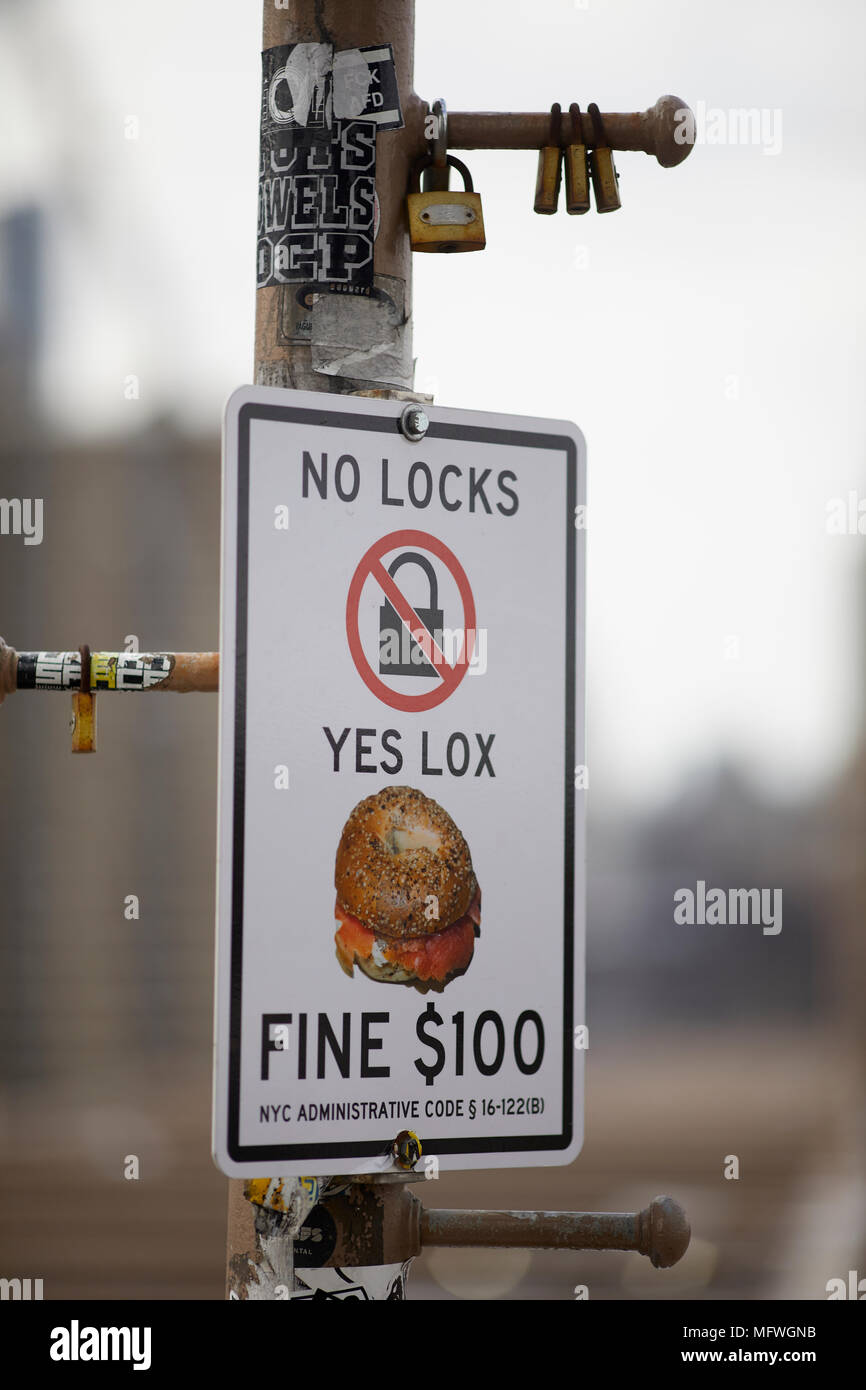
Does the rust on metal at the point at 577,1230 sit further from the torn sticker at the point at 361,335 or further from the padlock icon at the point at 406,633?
the torn sticker at the point at 361,335

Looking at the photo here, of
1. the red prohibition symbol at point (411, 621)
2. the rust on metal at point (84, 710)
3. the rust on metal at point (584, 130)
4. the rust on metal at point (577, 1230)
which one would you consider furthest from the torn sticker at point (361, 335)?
the rust on metal at point (577, 1230)

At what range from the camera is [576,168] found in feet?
5.65

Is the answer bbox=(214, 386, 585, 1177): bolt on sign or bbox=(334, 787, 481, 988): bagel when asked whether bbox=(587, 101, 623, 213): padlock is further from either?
bbox=(334, 787, 481, 988): bagel

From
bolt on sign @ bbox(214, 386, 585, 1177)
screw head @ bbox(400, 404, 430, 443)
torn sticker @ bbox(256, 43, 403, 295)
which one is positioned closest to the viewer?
bolt on sign @ bbox(214, 386, 585, 1177)

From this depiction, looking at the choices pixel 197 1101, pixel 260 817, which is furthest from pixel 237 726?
pixel 197 1101

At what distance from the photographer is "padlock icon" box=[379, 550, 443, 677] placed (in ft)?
4.72

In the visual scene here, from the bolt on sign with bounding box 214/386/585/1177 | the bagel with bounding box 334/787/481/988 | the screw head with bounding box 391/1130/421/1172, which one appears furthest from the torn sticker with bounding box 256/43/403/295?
the screw head with bounding box 391/1130/421/1172

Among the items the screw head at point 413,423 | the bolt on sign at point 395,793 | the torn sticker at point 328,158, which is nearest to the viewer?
the bolt on sign at point 395,793

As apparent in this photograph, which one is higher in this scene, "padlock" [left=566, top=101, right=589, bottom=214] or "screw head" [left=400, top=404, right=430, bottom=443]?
"padlock" [left=566, top=101, right=589, bottom=214]

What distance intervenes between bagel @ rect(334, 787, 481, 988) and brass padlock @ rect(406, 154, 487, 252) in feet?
2.10

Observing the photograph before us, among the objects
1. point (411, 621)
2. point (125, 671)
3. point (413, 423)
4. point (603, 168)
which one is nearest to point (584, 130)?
point (603, 168)

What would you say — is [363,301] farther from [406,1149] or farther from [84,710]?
[406,1149]

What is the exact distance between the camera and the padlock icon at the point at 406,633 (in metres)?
1.44
